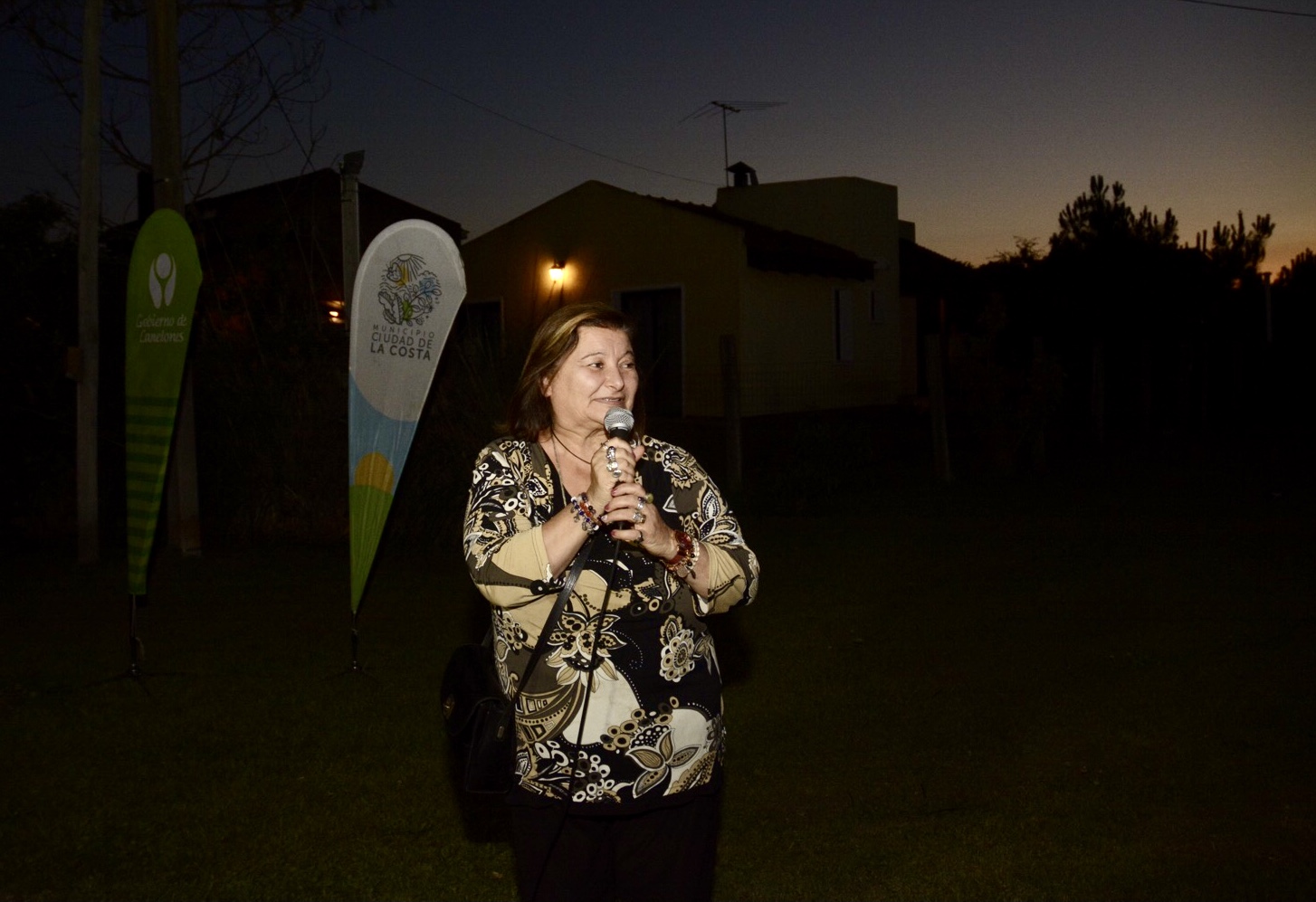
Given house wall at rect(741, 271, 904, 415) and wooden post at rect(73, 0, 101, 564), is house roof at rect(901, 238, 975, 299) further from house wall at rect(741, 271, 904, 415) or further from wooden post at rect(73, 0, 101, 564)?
wooden post at rect(73, 0, 101, 564)

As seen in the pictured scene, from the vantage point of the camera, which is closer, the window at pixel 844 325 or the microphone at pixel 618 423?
the microphone at pixel 618 423

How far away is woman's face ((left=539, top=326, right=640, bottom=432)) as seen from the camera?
268cm

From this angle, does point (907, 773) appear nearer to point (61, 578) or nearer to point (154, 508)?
point (154, 508)

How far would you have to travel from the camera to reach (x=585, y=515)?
237 centimetres

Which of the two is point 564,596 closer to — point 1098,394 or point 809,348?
point 1098,394

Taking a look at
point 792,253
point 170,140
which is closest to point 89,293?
point 170,140

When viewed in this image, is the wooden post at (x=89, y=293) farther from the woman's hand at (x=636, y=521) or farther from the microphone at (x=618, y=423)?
the woman's hand at (x=636, y=521)

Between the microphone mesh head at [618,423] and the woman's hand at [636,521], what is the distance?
0.54 ft

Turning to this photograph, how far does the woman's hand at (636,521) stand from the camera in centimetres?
226

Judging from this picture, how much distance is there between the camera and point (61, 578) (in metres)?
9.55

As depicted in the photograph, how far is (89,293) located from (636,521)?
30.4ft

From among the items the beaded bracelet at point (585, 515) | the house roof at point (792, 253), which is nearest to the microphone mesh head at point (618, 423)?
the beaded bracelet at point (585, 515)

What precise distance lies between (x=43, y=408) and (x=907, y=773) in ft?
30.0

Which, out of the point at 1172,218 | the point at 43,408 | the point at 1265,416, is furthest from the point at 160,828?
the point at 1172,218
